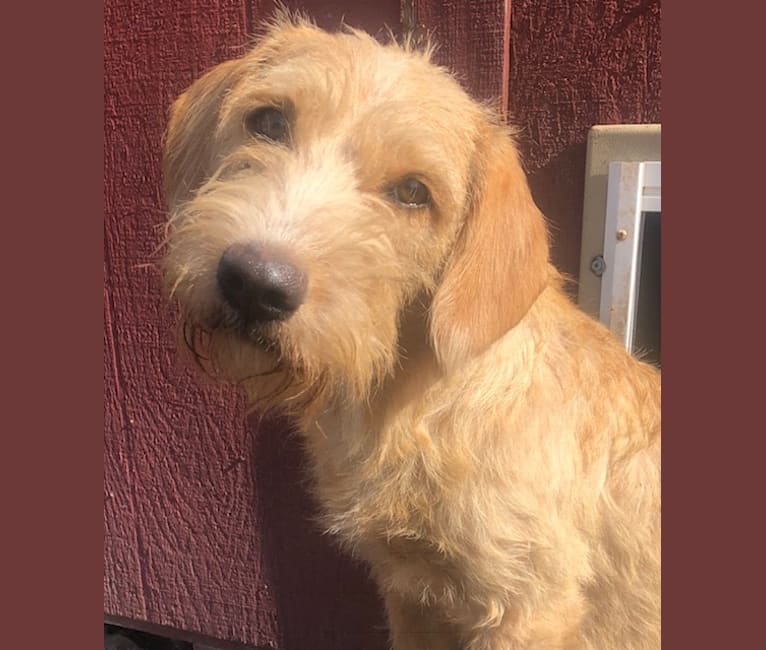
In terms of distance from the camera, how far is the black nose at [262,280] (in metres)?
1.21

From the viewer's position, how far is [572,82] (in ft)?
5.81

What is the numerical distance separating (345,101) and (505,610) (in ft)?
4.04

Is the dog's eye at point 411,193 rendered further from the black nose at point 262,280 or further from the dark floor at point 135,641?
the dark floor at point 135,641

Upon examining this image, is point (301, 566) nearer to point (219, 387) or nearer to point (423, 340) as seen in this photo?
point (219, 387)

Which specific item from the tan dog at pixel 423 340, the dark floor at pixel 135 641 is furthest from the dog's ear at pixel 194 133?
the dark floor at pixel 135 641

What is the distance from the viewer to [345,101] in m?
1.46

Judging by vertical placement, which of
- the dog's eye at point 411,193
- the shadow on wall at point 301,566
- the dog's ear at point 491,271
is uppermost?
the dog's eye at point 411,193

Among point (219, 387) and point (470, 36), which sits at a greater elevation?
point (470, 36)

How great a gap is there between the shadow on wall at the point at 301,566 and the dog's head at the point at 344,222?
0.85 metres

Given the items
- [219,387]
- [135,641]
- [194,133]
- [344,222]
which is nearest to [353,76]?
[344,222]

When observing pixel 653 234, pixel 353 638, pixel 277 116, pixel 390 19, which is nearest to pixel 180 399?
pixel 353 638

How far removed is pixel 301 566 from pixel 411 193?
1.58 meters

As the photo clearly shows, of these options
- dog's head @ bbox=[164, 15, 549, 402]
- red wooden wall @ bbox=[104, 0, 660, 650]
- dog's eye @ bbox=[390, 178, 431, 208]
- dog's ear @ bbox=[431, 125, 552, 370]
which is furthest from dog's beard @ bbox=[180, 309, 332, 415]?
red wooden wall @ bbox=[104, 0, 660, 650]

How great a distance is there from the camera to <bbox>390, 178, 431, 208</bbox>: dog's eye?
1509 millimetres
